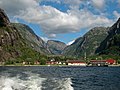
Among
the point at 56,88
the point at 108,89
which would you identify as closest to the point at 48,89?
the point at 56,88

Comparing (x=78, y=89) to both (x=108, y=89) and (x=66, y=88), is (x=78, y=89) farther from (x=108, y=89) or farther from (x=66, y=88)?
(x=66, y=88)

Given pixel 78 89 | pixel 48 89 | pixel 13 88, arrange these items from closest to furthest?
pixel 13 88 → pixel 48 89 → pixel 78 89

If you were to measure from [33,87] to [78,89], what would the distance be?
70.5ft

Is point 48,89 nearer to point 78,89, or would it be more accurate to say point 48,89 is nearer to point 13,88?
point 13,88

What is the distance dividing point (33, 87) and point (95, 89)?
25102 millimetres

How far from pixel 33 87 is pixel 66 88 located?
24.1 ft

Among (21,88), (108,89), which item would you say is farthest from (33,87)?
(108,89)

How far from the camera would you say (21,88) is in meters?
55.2

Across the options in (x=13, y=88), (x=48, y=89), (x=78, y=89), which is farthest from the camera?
(x=78, y=89)

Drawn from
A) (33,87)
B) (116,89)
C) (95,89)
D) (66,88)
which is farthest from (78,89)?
(33,87)

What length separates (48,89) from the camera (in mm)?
59469

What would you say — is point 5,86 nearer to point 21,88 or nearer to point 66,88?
point 21,88

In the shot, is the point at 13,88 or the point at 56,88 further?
the point at 56,88

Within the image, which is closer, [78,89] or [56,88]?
[56,88]
